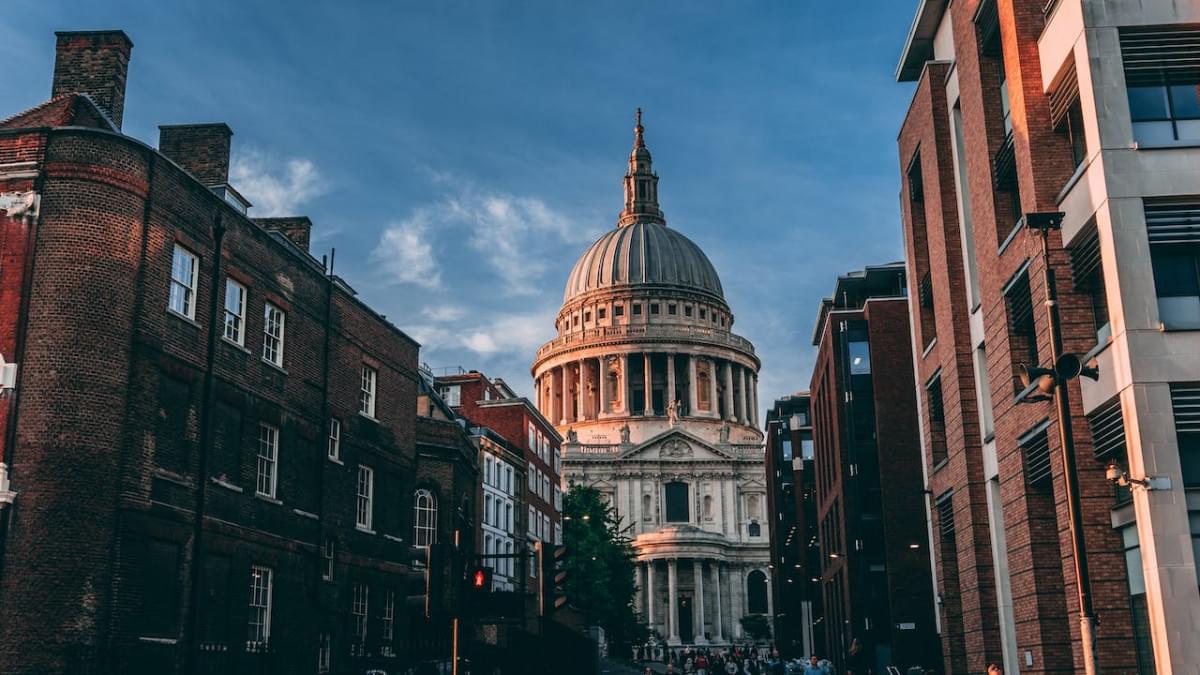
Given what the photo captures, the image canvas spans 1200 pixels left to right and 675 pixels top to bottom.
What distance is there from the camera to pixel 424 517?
5122 cm

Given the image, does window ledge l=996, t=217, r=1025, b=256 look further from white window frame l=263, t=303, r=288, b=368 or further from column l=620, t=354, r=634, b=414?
column l=620, t=354, r=634, b=414

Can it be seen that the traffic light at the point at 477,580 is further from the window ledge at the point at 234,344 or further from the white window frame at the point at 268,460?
the white window frame at the point at 268,460

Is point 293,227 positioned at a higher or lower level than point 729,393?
lower

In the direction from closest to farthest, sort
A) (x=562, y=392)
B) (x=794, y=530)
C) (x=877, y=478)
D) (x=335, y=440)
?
(x=335, y=440) < (x=877, y=478) < (x=794, y=530) < (x=562, y=392)

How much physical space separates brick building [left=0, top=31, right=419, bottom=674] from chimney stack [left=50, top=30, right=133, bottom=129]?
57mm

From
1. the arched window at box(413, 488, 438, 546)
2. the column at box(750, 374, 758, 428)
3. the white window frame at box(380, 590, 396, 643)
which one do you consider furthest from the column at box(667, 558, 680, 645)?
the white window frame at box(380, 590, 396, 643)

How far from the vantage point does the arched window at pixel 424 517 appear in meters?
50.7

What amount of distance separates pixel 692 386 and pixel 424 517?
4360 inches

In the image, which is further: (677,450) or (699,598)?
(677,450)

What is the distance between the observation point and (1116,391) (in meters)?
24.8

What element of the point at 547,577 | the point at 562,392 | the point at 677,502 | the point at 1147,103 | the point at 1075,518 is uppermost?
the point at 562,392

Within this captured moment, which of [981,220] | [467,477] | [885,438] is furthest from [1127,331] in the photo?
[467,477]

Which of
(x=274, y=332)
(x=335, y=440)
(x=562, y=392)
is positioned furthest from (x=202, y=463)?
(x=562, y=392)

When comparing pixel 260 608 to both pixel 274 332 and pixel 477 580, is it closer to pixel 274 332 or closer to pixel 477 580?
pixel 274 332
